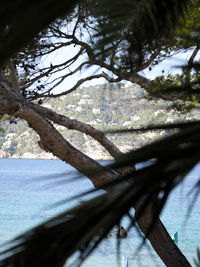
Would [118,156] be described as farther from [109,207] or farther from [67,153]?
[67,153]

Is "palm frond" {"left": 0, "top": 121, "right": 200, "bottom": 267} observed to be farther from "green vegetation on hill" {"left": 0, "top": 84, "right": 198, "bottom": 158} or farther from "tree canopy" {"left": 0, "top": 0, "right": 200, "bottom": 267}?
"green vegetation on hill" {"left": 0, "top": 84, "right": 198, "bottom": 158}

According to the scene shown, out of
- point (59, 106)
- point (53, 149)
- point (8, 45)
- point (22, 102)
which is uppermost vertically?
point (59, 106)

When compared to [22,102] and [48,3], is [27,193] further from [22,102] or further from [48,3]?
[48,3]

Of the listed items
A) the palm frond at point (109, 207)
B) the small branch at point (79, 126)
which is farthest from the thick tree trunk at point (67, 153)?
the palm frond at point (109, 207)

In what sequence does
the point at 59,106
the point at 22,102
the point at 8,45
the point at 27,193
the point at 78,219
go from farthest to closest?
the point at 59,106
the point at 27,193
the point at 22,102
the point at 78,219
the point at 8,45

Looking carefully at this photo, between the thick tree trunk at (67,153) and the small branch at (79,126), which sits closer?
the thick tree trunk at (67,153)

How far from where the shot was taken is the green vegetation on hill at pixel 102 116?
2.68 feet

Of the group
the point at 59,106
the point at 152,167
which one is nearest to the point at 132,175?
the point at 152,167

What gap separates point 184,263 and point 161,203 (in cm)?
374

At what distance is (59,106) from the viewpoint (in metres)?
94.1

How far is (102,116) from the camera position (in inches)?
857

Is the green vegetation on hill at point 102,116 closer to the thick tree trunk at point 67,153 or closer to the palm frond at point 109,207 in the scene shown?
the palm frond at point 109,207

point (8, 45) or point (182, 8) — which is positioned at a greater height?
point (182, 8)

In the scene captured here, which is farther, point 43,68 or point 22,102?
point 43,68
